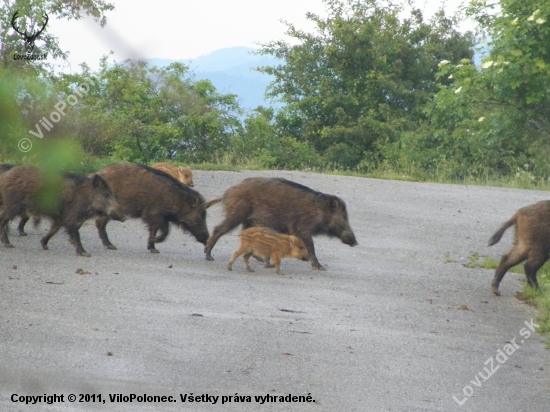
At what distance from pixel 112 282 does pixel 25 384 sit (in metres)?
3.61

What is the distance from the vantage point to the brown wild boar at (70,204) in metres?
9.28

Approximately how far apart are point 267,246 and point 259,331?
9.90ft

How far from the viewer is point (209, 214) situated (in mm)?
14250

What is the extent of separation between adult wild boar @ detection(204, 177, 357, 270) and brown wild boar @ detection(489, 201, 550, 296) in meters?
2.18

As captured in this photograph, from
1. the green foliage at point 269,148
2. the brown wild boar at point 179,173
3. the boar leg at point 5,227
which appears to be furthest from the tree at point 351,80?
the boar leg at point 5,227

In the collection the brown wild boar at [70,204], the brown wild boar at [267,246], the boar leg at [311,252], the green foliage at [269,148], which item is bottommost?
the green foliage at [269,148]

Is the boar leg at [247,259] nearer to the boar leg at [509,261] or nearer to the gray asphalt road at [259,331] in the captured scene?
the gray asphalt road at [259,331]

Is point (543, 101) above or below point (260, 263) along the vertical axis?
above

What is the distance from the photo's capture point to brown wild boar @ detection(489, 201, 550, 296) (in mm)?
9430

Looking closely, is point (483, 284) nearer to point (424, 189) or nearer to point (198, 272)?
point (198, 272)

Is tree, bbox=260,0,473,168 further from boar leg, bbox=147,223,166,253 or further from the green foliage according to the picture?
boar leg, bbox=147,223,166,253

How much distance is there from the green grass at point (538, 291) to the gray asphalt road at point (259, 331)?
0.15 m

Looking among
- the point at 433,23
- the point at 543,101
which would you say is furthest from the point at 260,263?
the point at 433,23

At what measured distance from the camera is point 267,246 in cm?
955
